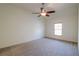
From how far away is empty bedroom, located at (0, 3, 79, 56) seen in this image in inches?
64.6

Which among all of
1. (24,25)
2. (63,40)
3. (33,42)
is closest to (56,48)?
(63,40)

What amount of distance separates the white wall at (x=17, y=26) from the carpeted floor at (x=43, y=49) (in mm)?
106

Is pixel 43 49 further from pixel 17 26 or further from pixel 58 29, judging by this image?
pixel 17 26

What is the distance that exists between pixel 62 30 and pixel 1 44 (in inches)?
43.8

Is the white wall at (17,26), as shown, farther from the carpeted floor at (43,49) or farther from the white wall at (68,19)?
the white wall at (68,19)

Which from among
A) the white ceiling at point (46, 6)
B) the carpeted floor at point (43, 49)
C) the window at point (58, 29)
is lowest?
the carpeted floor at point (43, 49)

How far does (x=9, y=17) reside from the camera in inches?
64.6

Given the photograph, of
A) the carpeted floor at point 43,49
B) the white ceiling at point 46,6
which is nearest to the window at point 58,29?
the carpeted floor at point 43,49

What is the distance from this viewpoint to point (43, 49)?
1.69 m

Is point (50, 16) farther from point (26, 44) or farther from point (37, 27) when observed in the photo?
point (26, 44)

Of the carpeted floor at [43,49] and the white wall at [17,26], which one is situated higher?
the white wall at [17,26]

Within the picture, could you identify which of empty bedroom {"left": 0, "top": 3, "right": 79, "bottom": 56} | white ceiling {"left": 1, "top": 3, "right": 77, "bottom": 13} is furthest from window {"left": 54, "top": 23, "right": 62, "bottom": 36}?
white ceiling {"left": 1, "top": 3, "right": 77, "bottom": 13}

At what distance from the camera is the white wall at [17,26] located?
63.9 inches

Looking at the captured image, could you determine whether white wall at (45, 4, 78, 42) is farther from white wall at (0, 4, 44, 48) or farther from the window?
white wall at (0, 4, 44, 48)
